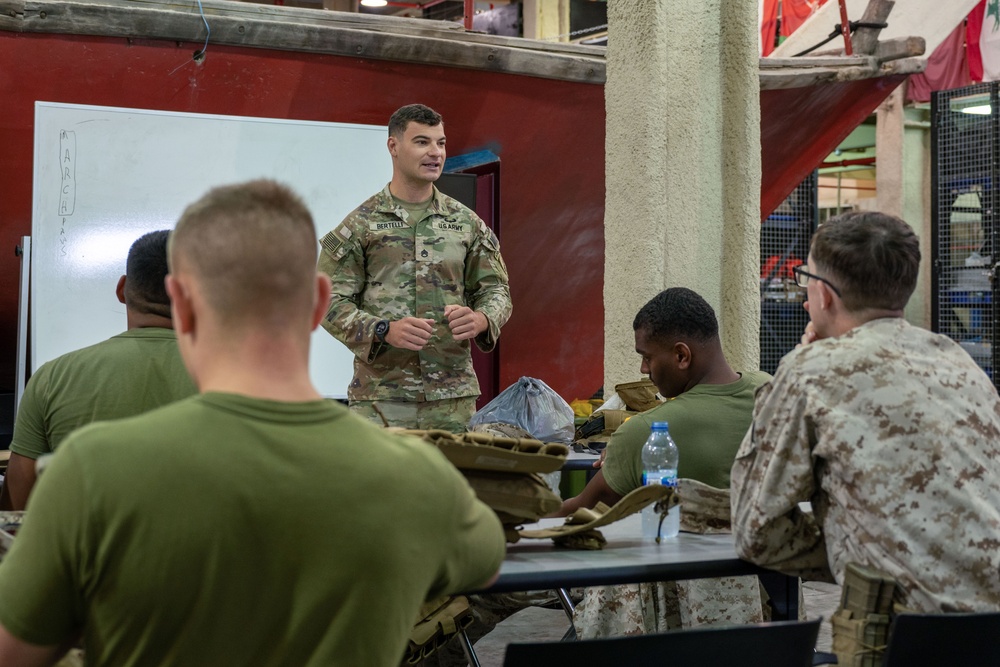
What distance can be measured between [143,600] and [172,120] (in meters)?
4.30

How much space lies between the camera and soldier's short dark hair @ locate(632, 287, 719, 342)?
2826 millimetres

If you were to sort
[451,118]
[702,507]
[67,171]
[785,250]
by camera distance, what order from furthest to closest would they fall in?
[785,250] < [451,118] < [67,171] < [702,507]

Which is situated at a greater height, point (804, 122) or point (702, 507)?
point (804, 122)

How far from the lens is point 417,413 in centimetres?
411

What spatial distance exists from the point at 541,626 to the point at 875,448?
2.76 meters

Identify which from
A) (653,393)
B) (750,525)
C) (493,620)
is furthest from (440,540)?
(653,393)

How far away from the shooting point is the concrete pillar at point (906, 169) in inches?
545

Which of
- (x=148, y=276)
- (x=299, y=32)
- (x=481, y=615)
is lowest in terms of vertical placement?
(x=481, y=615)

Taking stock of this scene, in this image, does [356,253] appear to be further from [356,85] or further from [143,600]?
[143,600]

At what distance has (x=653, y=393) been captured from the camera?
4016 millimetres

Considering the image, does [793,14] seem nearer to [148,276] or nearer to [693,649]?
[148,276]

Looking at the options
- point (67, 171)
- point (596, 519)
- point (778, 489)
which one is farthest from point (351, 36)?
point (778, 489)

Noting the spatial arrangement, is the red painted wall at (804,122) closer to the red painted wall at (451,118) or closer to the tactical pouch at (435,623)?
the red painted wall at (451,118)

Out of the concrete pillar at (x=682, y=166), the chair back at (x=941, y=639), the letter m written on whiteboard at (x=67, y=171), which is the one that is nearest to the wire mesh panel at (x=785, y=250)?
the concrete pillar at (x=682, y=166)
